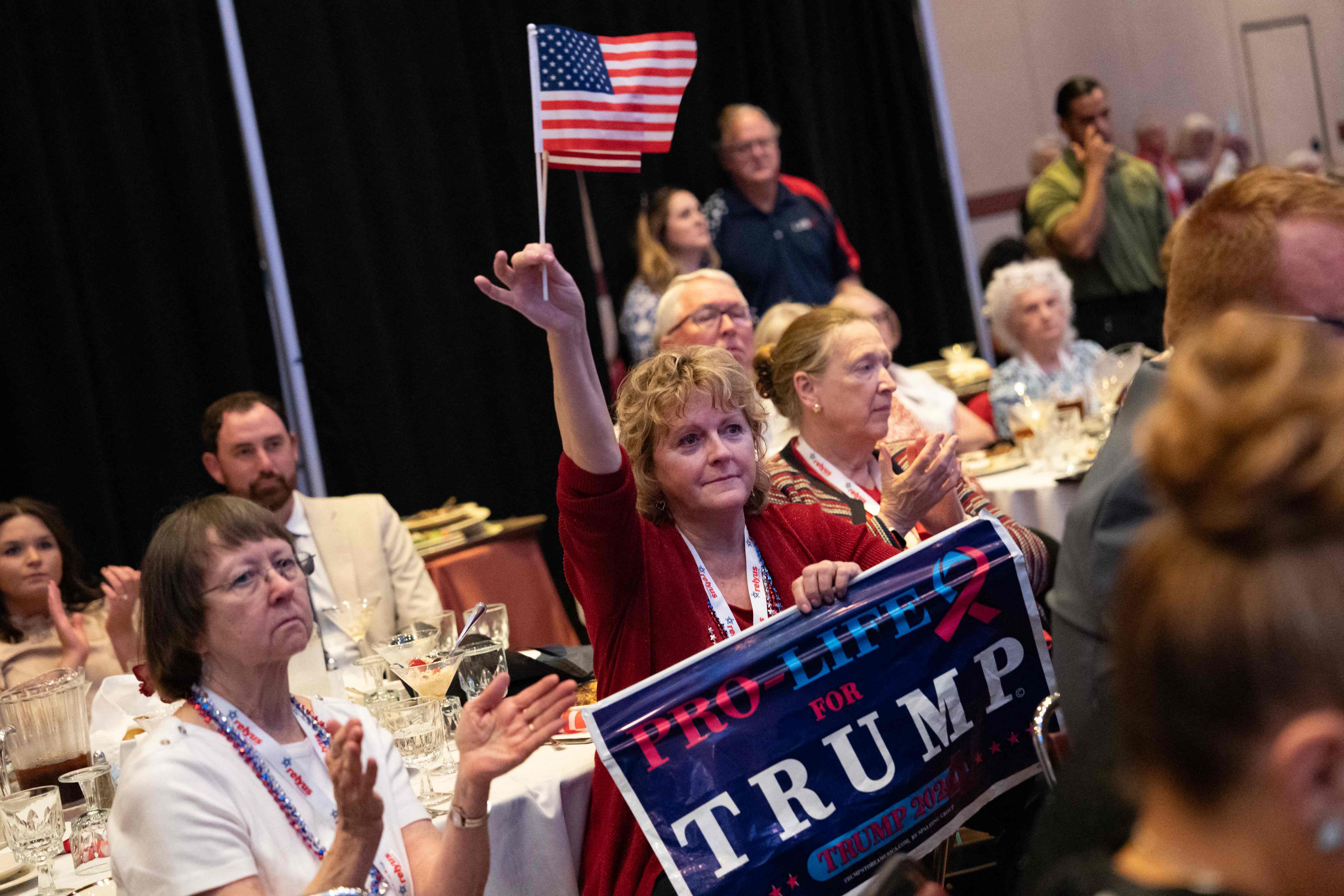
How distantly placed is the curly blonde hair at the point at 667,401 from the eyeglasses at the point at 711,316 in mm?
1896

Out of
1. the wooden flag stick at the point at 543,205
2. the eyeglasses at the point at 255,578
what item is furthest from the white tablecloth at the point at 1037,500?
the eyeglasses at the point at 255,578

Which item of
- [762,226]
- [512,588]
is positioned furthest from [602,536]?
[762,226]

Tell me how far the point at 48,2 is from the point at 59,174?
0.69 meters

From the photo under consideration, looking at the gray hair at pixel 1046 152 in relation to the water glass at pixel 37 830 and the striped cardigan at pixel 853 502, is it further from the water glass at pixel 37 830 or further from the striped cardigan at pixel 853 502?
the water glass at pixel 37 830

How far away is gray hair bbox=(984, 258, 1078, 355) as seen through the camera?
5879mm

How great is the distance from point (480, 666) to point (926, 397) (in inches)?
130

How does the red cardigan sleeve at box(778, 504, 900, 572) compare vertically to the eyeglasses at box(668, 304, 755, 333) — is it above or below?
below

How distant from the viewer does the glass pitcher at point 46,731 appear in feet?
7.59

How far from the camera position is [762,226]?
6.53 meters

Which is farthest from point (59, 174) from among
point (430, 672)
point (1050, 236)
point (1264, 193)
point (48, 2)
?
point (1050, 236)

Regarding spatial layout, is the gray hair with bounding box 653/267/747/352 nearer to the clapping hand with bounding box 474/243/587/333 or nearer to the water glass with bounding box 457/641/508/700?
the water glass with bounding box 457/641/508/700

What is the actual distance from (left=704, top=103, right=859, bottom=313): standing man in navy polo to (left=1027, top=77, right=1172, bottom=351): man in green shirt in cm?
161

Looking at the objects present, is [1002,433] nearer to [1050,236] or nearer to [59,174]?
[1050,236]

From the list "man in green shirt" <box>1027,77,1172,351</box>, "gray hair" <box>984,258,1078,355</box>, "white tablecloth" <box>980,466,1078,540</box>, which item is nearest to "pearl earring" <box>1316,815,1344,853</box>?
"white tablecloth" <box>980,466,1078,540</box>
